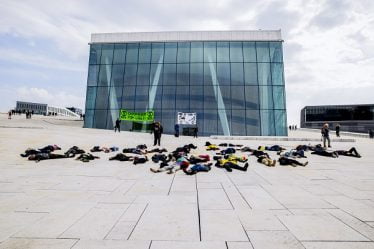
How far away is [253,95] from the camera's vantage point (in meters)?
34.4

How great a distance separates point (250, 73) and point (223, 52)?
5.25m

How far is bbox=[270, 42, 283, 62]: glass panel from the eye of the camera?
116 feet

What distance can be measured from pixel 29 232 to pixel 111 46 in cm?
3850

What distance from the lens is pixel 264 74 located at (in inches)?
1375

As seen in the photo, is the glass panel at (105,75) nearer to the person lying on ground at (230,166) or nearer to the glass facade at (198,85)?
the glass facade at (198,85)

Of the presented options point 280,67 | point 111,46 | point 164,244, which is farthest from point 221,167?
point 111,46

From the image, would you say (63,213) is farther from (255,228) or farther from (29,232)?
(255,228)

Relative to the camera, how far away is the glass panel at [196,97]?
34250 millimetres

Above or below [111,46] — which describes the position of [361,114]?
below

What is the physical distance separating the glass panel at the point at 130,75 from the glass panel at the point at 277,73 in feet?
68.9

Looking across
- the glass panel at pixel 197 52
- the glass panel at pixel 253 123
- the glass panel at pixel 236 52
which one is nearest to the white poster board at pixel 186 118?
the glass panel at pixel 253 123

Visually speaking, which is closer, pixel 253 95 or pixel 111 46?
pixel 253 95

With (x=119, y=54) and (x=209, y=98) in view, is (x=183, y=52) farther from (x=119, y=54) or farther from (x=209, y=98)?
(x=119, y=54)

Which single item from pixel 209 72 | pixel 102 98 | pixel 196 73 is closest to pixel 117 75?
pixel 102 98
